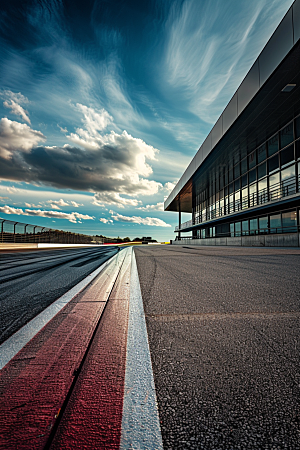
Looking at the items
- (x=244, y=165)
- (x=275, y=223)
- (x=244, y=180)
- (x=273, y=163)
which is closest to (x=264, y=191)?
(x=273, y=163)

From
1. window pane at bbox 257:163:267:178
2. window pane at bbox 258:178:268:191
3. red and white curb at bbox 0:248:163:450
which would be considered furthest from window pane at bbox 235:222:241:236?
red and white curb at bbox 0:248:163:450

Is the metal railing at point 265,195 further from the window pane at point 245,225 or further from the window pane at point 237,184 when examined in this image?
the window pane at point 245,225

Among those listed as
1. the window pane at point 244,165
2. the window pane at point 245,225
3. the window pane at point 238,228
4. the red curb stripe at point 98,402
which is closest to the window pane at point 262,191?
the window pane at point 244,165

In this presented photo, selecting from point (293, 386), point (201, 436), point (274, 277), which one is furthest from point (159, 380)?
point (274, 277)

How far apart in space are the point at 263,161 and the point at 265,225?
6.50m

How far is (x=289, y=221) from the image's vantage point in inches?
835

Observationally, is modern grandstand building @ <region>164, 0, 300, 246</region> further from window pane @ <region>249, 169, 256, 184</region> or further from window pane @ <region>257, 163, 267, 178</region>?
window pane @ <region>249, 169, 256, 184</region>

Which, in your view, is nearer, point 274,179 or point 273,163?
point 274,179

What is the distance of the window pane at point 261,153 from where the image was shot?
82.0 ft

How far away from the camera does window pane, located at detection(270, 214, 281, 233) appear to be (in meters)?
22.6

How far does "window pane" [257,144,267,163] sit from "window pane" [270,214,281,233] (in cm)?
648

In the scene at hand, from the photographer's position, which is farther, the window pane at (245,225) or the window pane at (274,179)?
the window pane at (245,225)

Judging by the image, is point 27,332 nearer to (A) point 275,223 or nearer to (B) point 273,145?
(A) point 275,223

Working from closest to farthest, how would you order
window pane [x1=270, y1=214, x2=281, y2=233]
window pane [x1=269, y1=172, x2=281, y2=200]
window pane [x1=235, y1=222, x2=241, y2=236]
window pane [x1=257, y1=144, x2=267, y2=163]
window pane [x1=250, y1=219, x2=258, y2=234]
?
window pane [x1=269, y1=172, x2=281, y2=200] < window pane [x1=270, y1=214, x2=281, y2=233] < window pane [x1=257, y1=144, x2=267, y2=163] < window pane [x1=250, y1=219, x2=258, y2=234] < window pane [x1=235, y1=222, x2=241, y2=236]
